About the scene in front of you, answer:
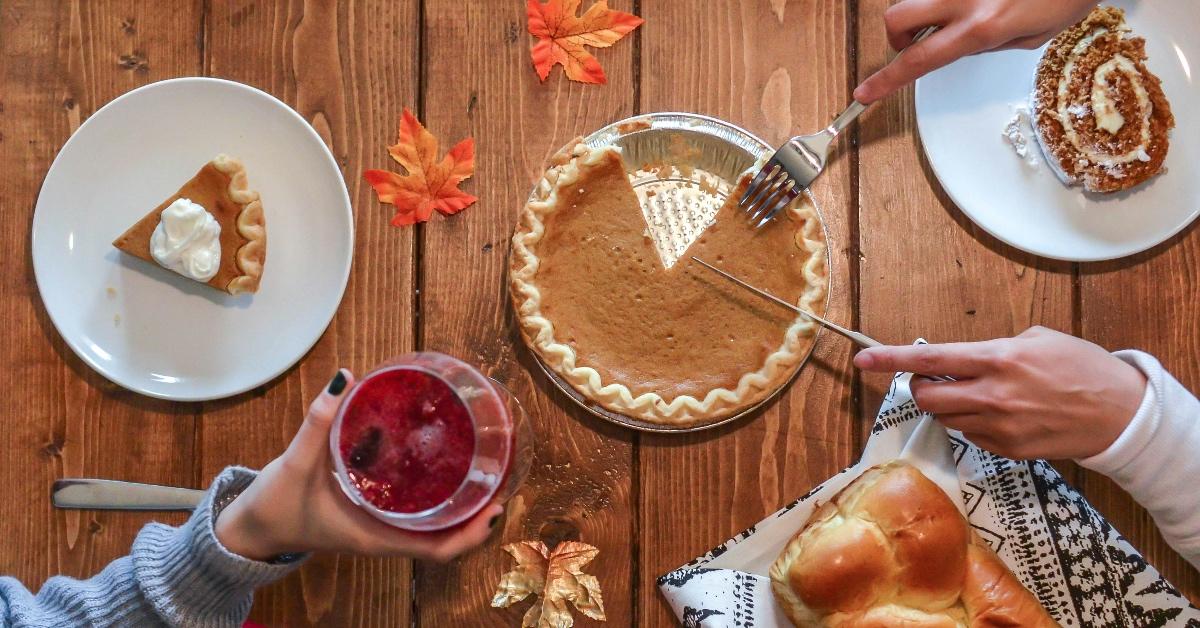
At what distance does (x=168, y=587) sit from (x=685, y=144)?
48.0 inches

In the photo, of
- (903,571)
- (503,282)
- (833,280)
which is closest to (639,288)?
(503,282)

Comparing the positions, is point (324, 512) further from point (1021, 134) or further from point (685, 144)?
point (1021, 134)

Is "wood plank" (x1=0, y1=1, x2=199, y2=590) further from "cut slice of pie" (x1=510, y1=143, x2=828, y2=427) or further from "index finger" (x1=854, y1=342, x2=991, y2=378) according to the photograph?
"index finger" (x1=854, y1=342, x2=991, y2=378)

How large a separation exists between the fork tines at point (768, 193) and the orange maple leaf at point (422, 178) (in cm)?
54

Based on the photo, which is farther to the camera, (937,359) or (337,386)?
(937,359)

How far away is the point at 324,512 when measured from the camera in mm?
1321

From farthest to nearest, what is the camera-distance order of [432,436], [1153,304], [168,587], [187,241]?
1. [1153,304]
2. [187,241]
3. [168,587]
4. [432,436]

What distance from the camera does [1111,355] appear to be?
1.56 metres

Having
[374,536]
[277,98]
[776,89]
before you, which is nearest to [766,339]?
Answer: [776,89]

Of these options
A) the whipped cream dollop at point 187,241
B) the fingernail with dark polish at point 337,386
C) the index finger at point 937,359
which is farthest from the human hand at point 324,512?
the index finger at point 937,359

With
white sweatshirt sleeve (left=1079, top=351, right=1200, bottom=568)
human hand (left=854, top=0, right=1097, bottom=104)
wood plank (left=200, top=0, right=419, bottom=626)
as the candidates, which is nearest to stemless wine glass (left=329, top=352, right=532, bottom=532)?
wood plank (left=200, top=0, right=419, bottom=626)

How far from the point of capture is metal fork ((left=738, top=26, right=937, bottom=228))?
1.66 m

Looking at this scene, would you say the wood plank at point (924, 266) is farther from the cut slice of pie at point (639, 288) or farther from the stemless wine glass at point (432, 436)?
the stemless wine glass at point (432, 436)

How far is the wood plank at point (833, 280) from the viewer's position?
1717 mm
